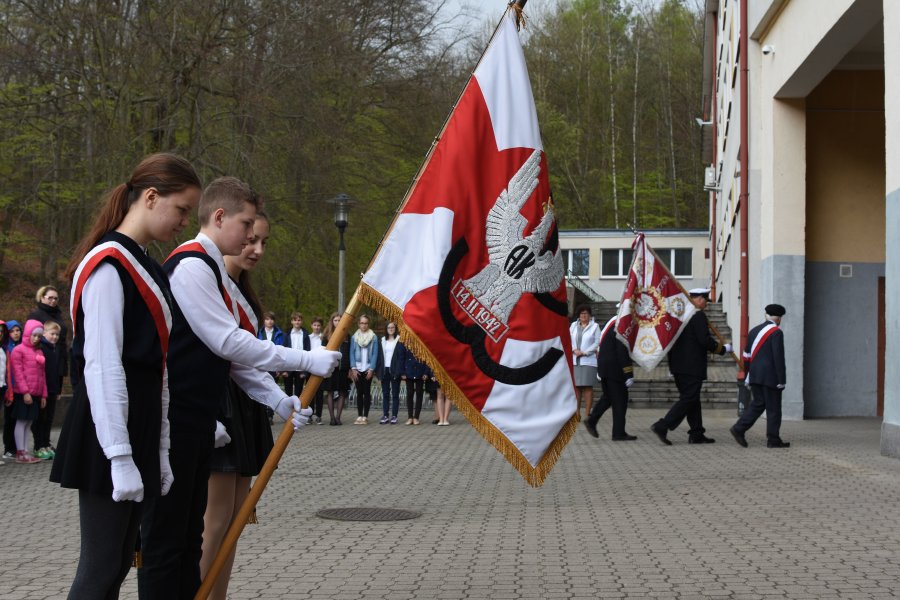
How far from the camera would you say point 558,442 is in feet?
19.6

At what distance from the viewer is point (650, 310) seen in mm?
17062

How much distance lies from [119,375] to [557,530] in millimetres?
5636

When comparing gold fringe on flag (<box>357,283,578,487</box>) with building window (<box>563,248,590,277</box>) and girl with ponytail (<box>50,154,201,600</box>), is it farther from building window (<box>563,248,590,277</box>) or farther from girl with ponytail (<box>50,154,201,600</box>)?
building window (<box>563,248,590,277</box>)

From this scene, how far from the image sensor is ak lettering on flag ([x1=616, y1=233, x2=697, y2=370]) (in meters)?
16.7

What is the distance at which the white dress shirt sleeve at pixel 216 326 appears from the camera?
14.7 feet

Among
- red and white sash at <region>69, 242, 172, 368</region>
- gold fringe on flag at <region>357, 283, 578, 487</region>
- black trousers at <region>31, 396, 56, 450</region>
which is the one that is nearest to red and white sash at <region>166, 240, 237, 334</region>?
red and white sash at <region>69, 242, 172, 368</region>

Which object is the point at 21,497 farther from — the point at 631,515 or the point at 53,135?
the point at 53,135

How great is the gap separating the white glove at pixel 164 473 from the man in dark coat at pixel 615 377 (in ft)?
43.4

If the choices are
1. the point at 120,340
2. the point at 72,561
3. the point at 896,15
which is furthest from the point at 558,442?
the point at 896,15

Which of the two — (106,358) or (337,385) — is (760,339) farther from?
(106,358)

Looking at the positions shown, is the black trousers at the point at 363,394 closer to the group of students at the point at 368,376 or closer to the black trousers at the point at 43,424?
the group of students at the point at 368,376

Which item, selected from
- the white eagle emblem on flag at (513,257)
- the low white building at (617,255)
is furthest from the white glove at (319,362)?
the low white building at (617,255)

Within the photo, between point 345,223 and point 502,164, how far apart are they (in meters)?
18.6

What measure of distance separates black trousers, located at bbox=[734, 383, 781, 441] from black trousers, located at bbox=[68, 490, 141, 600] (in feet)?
41.0
